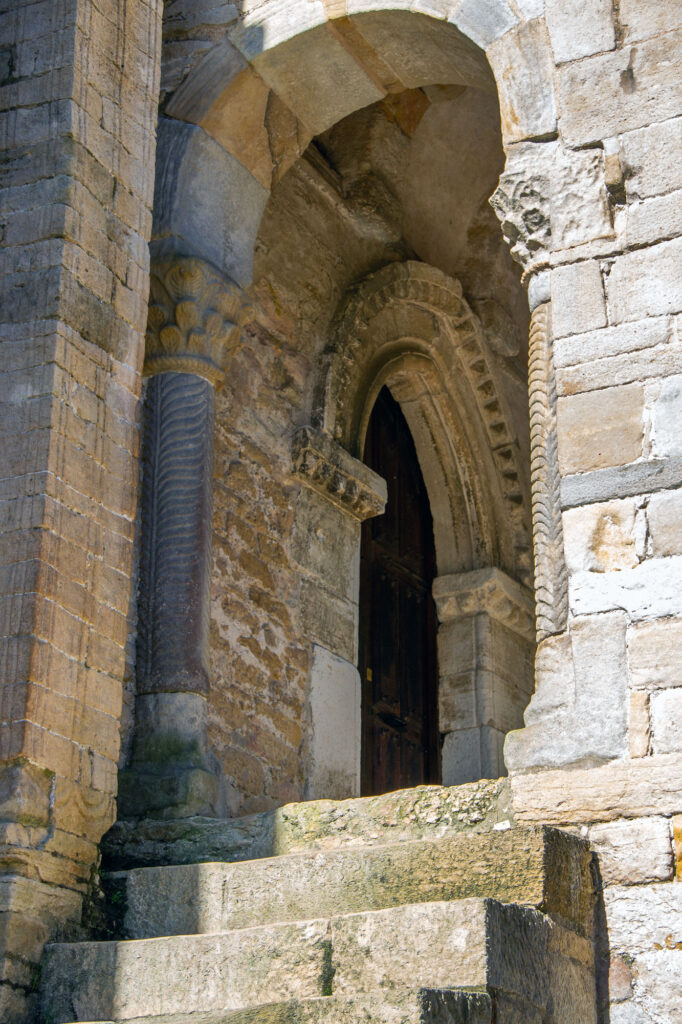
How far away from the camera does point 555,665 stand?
12.7 ft

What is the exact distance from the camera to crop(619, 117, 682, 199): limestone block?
13.6 feet

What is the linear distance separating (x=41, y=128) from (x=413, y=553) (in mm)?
3701

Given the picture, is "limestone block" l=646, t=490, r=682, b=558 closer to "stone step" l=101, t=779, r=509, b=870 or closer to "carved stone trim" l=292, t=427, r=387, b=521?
"stone step" l=101, t=779, r=509, b=870

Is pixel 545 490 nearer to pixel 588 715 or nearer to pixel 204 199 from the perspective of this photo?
pixel 588 715

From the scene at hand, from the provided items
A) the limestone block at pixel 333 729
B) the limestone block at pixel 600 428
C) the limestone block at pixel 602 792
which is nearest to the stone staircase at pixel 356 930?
the limestone block at pixel 602 792

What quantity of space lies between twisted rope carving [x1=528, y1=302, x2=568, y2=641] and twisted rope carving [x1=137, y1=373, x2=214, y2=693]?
149cm

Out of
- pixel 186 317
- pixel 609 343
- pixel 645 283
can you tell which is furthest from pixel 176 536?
pixel 645 283

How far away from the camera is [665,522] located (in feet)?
12.6

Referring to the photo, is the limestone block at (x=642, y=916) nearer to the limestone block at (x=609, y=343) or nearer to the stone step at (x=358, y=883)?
the stone step at (x=358, y=883)

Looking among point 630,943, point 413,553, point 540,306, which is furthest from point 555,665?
point 413,553

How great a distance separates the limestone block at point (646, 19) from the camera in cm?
431

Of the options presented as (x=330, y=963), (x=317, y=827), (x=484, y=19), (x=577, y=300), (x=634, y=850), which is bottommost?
(x=330, y=963)

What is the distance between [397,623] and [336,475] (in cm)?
126

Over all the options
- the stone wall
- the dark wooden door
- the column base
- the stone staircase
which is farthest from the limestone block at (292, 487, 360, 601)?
the stone staircase
